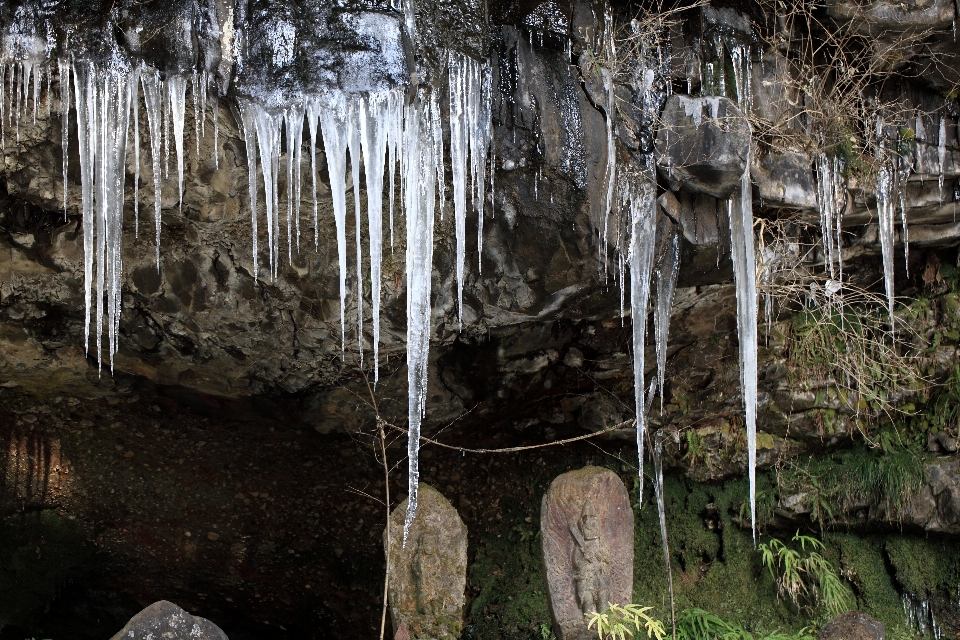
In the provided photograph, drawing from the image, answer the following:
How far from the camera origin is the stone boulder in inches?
177

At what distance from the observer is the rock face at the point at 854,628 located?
4.23 m

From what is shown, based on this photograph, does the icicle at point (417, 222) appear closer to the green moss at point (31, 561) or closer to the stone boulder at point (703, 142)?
the stone boulder at point (703, 142)

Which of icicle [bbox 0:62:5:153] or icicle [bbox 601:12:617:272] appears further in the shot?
icicle [bbox 601:12:617:272]

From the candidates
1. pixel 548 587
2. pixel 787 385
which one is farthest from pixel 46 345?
pixel 787 385

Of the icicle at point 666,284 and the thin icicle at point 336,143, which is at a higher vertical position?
the thin icicle at point 336,143

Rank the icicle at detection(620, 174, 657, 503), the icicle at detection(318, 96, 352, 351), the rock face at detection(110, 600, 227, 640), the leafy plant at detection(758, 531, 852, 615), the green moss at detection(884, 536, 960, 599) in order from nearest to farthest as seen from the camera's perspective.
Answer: the rock face at detection(110, 600, 227, 640) < the icicle at detection(318, 96, 352, 351) < the icicle at detection(620, 174, 657, 503) < the leafy plant at detection(758, 531, 852, 615) < the green moss at detection(884, 536, 960, 599)

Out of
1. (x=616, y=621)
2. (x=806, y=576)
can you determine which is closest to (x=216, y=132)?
(x=616, y=621)

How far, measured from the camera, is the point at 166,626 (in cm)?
405

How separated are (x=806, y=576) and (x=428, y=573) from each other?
3289 mm

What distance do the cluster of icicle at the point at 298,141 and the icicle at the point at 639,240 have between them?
86cm

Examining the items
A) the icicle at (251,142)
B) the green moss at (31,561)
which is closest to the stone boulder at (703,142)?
the icicle at (251,142)

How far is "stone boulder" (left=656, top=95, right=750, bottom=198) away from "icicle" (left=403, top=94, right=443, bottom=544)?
1293mm

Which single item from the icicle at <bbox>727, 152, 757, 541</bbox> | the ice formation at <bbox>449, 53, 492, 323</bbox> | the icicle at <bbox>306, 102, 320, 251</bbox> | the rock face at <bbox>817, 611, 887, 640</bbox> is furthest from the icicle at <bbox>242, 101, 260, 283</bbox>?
the rock face at <bbox>817, 611, 887, 640</bbox>

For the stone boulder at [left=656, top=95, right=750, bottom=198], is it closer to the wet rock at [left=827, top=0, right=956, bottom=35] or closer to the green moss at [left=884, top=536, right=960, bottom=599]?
the wet rock at [left=827, top=0, right=956, bottom=35]
